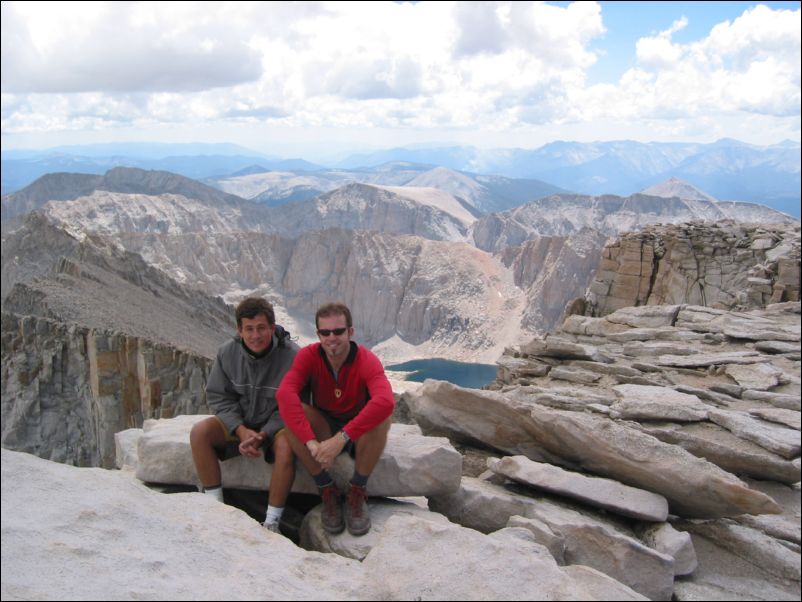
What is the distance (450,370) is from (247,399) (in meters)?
99.9

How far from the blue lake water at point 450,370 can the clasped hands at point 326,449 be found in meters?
81.2

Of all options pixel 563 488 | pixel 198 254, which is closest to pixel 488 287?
pixel 198 254

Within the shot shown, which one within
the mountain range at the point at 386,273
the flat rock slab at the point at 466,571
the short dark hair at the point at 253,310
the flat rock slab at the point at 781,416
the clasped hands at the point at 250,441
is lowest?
the mountain range at the point at 386,273

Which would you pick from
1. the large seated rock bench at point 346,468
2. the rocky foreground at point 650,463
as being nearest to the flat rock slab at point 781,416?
the rocky foreground at point 650,463

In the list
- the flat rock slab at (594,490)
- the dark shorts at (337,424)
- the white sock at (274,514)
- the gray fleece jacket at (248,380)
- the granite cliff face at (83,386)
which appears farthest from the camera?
the granite cliff face at (83,386)

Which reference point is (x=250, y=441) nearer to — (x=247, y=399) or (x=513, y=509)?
(x=247, y=399)

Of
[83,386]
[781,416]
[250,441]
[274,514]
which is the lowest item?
[83,386]

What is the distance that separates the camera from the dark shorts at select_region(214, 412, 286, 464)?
240 inches

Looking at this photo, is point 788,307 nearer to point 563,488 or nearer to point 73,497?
point 563,488

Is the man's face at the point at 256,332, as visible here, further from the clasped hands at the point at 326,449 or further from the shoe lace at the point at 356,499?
the shoe lace at the point at 356,499

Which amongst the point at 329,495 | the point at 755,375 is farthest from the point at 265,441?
the point at 755,375

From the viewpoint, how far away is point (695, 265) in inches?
914

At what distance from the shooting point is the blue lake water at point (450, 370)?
93.1 metres

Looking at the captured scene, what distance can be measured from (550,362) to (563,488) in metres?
6.44
